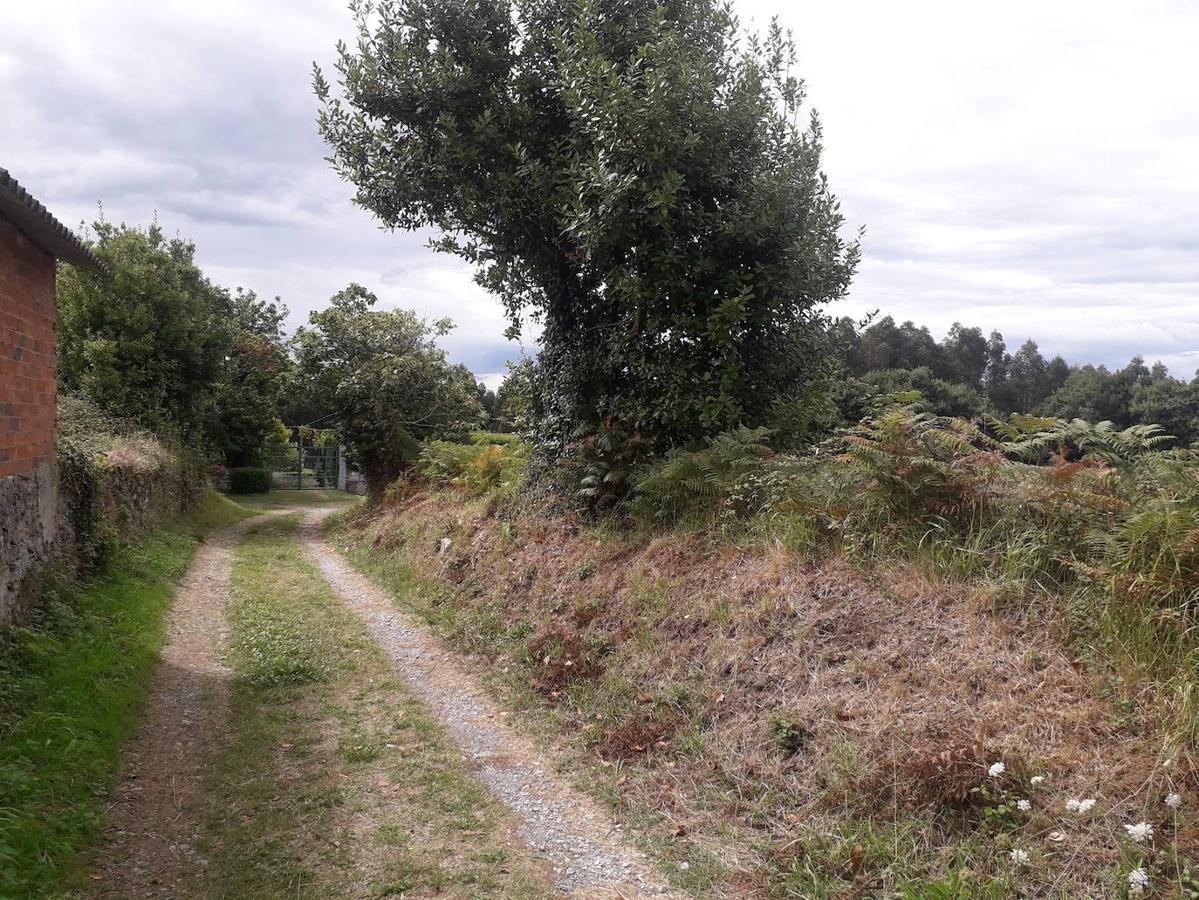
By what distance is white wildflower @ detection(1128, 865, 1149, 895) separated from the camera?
3176 millimetres

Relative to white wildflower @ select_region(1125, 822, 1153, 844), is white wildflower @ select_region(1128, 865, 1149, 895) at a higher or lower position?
lower

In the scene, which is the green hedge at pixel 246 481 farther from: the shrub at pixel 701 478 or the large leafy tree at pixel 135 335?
the shrub at pixel 701 478

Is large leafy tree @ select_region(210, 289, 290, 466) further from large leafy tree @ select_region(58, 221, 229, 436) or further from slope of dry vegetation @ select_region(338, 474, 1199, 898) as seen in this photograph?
slope of dry vegetation @ select_region(338, 474, 1199, 898)

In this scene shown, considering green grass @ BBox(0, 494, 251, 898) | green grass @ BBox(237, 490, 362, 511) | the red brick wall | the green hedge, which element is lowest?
green grass @ BBox(0, 494, 251, 898)

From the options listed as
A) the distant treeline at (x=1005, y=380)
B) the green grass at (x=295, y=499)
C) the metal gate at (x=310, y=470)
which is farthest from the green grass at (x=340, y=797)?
the distant treeline at (x=1005, y=380)

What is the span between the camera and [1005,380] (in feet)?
197

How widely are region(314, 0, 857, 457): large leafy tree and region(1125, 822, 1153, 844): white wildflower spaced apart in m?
6.35

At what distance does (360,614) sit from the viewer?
10477 millimetres

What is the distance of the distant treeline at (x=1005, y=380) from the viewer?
140ft

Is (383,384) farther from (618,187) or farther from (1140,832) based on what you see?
(1140,832)

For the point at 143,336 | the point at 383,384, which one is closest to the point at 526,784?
the point at 383,384

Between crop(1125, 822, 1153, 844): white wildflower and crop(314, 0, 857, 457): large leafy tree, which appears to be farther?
crop(314, 0, 857, 457): large leafy tree

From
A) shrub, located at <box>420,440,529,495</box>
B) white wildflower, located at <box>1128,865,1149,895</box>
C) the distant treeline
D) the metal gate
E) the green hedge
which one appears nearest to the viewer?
white wildflower, located at <box>1128,865,1149,895</box>

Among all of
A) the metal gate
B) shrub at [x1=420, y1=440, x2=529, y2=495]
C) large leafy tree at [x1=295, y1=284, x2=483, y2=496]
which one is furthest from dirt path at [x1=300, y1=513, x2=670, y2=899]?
the metal gate
